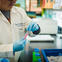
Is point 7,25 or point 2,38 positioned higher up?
point 7,25

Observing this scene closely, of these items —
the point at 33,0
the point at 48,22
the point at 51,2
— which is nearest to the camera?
the point at 48,22

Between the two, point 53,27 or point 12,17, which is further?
point 53,27

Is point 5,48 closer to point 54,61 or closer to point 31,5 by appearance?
point 54,61

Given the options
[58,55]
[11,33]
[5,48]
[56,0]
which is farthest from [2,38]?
[56,0]

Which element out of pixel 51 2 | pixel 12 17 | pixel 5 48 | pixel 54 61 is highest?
pixel 51 2

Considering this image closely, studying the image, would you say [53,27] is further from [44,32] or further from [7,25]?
[7,25]

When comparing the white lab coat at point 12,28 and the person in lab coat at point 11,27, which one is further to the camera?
the white lab coat at point 12,28

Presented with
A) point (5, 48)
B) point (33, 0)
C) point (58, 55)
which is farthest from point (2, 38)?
point (33, 0)

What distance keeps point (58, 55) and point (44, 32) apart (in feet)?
3.25

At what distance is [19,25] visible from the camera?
47.8 inches

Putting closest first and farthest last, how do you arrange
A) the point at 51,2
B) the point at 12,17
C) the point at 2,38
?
the point at 2,38, the point at 12,17, the point at 51,2

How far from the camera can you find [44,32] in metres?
2.16

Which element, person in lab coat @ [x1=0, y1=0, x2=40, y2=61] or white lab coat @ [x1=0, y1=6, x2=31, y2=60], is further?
white lab coat @ [x1=0, y1=6, x2=31, y2=60]

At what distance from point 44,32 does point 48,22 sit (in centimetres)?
24
